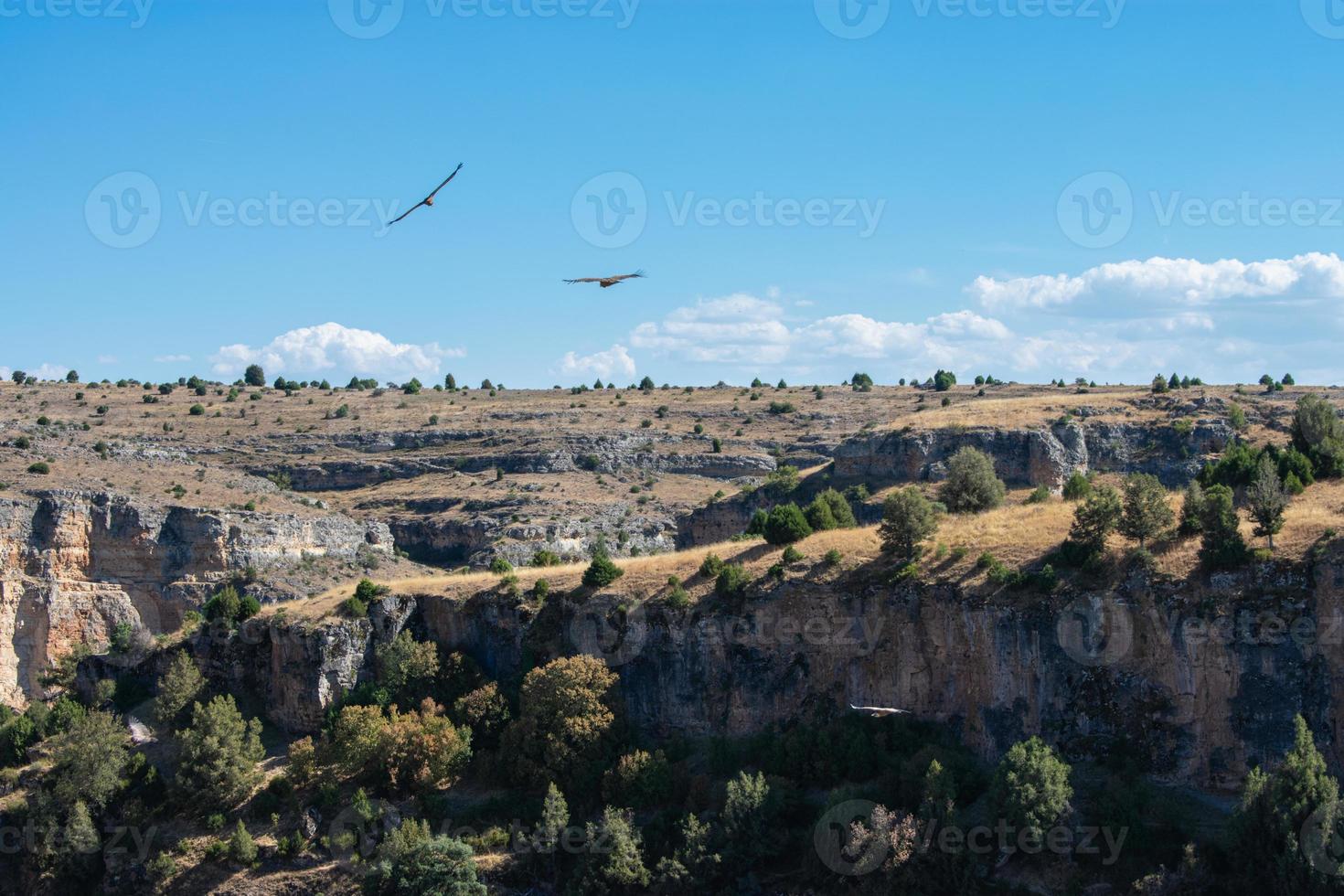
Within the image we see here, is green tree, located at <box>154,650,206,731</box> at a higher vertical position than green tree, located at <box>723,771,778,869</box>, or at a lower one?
higher

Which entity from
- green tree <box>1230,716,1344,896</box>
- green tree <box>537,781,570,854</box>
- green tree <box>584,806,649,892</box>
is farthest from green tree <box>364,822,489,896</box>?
green tree <box>1230,716,1344,896</box>

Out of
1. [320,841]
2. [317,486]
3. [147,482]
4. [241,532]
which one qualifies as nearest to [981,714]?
[320,841]

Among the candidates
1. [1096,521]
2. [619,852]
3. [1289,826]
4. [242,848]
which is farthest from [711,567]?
[1289,826]

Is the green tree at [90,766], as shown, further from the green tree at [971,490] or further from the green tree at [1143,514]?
the green tree at [1143,514]

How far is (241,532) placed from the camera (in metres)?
63.2

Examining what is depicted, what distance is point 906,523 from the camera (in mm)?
40094

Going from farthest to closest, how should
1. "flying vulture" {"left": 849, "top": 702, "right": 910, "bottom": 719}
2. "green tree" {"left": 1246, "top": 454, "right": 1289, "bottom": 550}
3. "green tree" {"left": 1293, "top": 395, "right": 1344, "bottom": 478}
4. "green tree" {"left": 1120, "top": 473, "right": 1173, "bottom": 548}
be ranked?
1. "green tree" {"left": 1293, "top": 395, "right": 1344, "bottom": 478}
2. "flying vulture" {"left": 849, "top": 702, "right": 910, "bottom": 719}
3. "green tree" {"left": 1120, "top": 473, "right": 1173, "bottom": 548}
4. "green tree" {"left": 1246, "top": 454, "right": 1289, "bottom": 550}

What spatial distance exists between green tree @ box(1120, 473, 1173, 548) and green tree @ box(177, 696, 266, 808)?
28.1 m

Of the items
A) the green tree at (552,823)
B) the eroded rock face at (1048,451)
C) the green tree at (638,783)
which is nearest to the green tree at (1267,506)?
the green tree at (638,783)

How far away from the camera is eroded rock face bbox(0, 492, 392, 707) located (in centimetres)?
5825

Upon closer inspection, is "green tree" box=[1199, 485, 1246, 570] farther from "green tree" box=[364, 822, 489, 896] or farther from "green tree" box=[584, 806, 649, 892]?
"green tree" box=[364, 822, 489, 896]

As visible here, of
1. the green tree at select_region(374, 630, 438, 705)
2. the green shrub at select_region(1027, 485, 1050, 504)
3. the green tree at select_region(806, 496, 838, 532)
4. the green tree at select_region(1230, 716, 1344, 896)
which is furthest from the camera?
the green shrub at select_region(1027, 485, 1050, 504)

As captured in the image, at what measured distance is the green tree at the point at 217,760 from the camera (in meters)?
41.3

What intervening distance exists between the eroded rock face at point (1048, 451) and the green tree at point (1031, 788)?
102 feet
